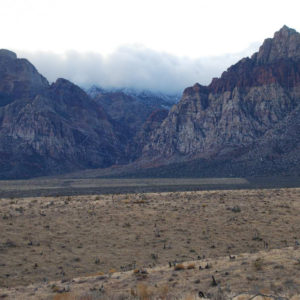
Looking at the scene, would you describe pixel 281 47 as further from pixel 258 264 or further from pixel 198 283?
pixel 198 283

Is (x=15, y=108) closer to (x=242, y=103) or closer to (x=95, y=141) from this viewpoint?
(x=95, y=141)

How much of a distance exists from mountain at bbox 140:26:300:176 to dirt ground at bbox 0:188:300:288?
87199 mm

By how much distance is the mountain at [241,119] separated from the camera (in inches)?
5108

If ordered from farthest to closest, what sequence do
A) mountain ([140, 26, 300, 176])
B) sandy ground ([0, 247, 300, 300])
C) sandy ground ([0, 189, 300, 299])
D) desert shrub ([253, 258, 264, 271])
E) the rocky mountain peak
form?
the rocky mountain peak
mountain ([140, 26, 300, 176])
sandy ground ([0, 189, 300, 299])
desert shrub ([253, 258, 264, 271])
sandy ground ([0, 247, 300, 300])

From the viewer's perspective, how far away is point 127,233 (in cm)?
2773

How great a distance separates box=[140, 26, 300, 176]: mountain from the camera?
130 m

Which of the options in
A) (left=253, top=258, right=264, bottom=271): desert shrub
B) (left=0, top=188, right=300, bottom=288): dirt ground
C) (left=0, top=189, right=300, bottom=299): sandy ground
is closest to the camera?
(left=253, top=258, right=264, bottom=271): desert shrub

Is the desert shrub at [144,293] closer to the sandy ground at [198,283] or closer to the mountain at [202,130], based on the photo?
the sandy ground at [198,283]

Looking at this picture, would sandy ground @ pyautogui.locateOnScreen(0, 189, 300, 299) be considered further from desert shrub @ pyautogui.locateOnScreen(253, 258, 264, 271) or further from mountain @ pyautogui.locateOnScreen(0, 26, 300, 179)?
mountain @ pyautogui.locateOnScreen(0, 26, 300, 179)

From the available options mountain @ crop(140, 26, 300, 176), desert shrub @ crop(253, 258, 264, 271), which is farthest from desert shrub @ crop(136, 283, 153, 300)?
mountain @ crop(140, 26, 300, 176)

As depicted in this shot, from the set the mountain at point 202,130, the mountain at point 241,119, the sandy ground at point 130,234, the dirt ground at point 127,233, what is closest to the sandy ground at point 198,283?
the sandy ground at point 130,234

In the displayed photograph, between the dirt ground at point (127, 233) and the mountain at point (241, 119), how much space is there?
286 ft

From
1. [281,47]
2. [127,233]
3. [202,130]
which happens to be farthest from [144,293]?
[281,47]

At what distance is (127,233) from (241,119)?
132523 mm
